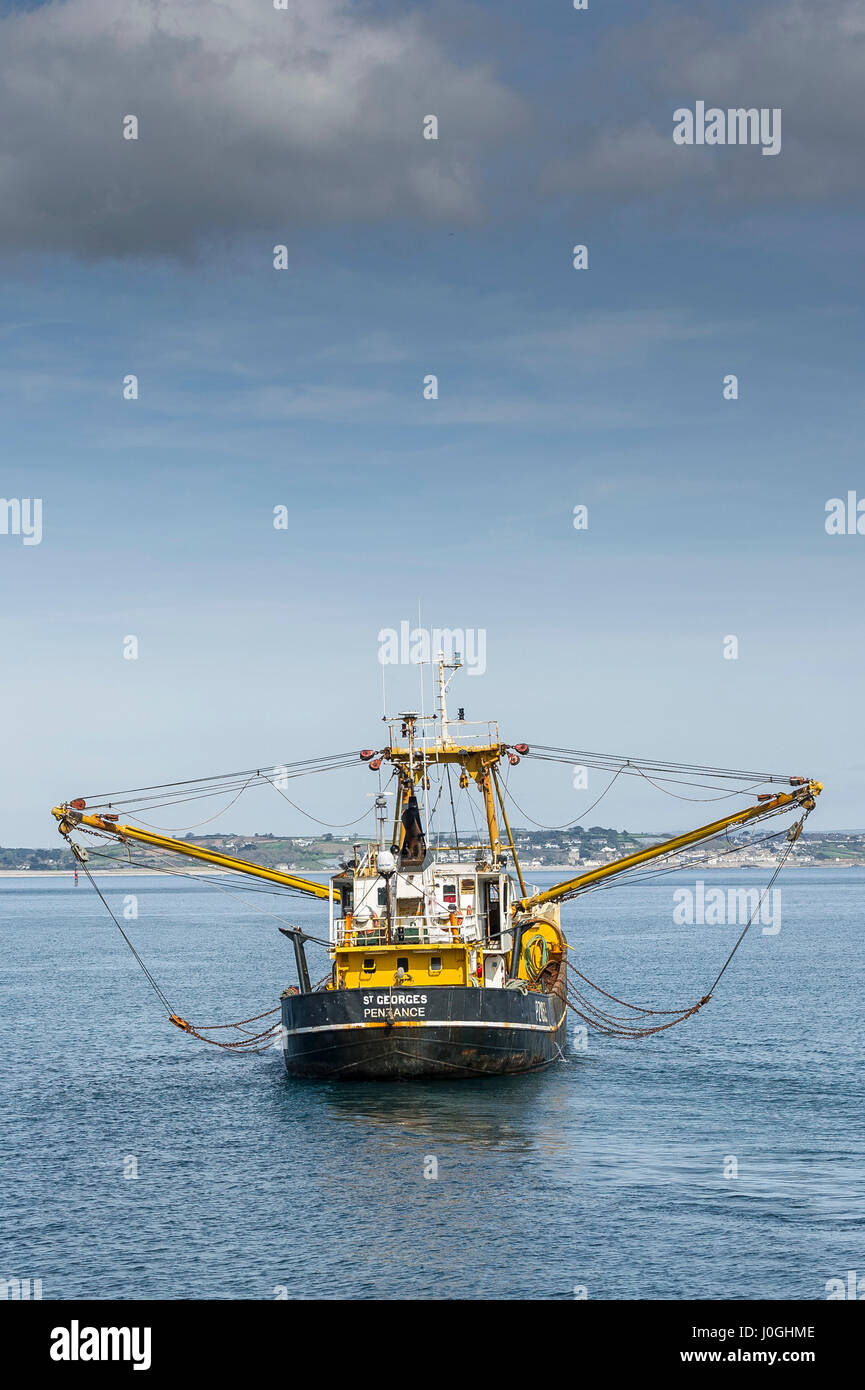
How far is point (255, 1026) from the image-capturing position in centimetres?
7288

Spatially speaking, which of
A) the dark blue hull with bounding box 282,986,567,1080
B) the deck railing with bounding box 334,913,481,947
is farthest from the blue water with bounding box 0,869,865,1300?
the deck railing with bounding box 334,913,481,947

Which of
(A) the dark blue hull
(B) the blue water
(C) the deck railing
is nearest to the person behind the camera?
(B) the blue water

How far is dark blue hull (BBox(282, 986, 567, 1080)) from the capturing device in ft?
160

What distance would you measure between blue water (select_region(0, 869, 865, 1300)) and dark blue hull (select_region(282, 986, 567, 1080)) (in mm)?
781

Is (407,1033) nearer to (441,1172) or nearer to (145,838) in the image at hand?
(441,1172)

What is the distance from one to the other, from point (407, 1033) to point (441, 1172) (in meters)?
9.87

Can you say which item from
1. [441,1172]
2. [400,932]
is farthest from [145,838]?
[441,1172]

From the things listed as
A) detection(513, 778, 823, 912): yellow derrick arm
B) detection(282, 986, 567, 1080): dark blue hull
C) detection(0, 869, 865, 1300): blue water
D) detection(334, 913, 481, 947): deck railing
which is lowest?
detection(0, 869, 865, 1300): blue water

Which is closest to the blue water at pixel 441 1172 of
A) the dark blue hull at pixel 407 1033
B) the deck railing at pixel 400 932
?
the dark blue hull at pixel 407 1033

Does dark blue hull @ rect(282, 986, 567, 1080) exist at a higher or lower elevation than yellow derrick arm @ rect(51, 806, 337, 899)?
lower

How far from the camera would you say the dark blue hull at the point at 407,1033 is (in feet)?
160

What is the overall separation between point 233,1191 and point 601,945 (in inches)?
3732

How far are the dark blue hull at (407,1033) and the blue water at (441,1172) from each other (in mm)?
781

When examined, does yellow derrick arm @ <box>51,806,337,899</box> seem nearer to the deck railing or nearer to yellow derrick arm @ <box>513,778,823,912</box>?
the deck railing
